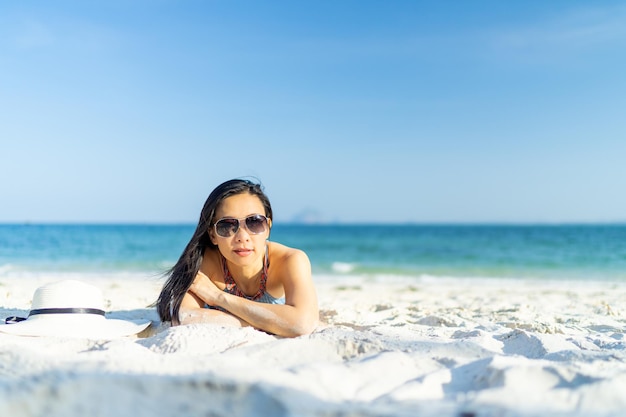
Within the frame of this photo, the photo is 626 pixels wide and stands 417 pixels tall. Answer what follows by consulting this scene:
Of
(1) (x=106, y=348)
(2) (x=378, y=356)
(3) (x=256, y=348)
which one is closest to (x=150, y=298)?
(1) (x=106, y=348)

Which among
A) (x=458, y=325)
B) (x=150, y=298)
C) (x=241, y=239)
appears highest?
(x=241, y=239)

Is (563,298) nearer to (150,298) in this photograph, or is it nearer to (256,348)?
(150,298)

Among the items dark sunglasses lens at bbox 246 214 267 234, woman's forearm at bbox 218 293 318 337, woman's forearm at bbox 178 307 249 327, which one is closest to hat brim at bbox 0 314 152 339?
woman's forearm at bbox 178 307 249 327

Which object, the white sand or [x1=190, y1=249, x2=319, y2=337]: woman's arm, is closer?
the white sand

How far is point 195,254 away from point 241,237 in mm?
480

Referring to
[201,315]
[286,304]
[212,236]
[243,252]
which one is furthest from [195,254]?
[286,304]

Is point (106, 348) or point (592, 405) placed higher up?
point (592, 405)

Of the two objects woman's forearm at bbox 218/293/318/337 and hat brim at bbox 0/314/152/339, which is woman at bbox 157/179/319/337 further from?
hat brim at bbox 0/314/152/339

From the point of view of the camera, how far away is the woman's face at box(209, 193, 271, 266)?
381cm

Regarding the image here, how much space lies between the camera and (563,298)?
7.91 meters

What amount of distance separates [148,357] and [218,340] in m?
0.62

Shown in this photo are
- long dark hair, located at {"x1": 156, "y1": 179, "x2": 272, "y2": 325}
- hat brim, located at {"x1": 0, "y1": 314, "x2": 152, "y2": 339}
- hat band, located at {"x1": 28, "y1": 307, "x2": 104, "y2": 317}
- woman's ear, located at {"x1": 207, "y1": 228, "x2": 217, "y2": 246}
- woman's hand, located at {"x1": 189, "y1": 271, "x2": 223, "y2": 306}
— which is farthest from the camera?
woman's ear, located at {"x1": 207, "y1": 228, "x2": 217, "y2": 246}

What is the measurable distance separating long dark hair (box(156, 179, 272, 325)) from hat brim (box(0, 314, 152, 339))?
0.39 meters

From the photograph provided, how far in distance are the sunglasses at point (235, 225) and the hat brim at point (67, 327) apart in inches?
36.0
